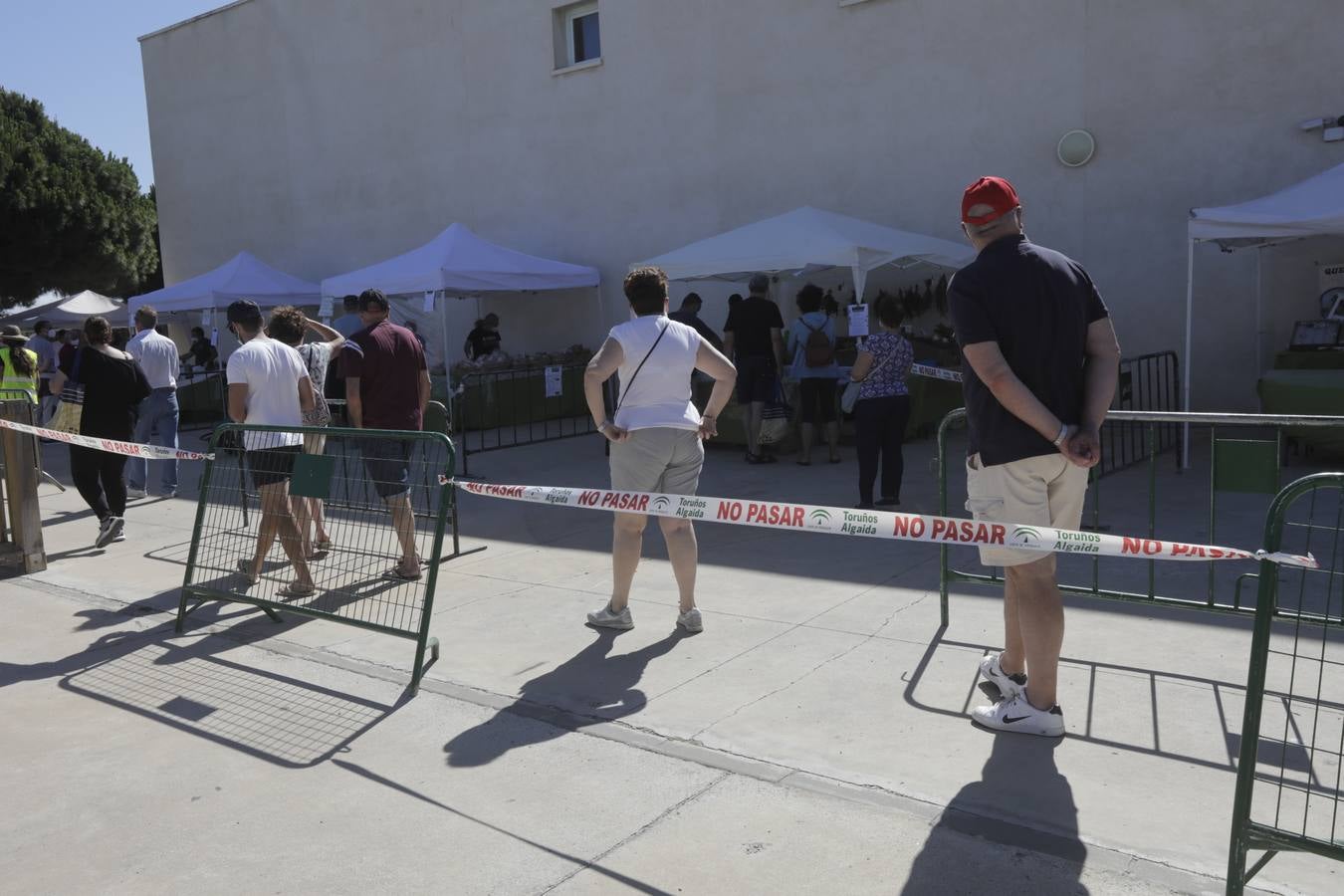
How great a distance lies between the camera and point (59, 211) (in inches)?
1048

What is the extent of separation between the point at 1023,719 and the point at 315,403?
477 cm

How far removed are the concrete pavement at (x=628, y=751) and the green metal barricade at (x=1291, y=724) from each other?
0.14 metres

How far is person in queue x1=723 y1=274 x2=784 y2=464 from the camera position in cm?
1029

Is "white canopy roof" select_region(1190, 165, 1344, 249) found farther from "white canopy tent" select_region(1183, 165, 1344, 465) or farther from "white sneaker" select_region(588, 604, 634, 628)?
"white sneaker" select_region(588, 604, 634, 628)

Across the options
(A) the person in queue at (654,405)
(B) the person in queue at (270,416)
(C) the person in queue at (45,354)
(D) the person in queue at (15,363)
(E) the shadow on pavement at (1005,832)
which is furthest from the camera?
(C) the person in queue at (45,354)

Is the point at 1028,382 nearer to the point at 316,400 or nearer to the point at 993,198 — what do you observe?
the point at 993,198

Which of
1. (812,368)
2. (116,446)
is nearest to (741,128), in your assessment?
(812,368)

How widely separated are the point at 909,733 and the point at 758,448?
22.3 ft

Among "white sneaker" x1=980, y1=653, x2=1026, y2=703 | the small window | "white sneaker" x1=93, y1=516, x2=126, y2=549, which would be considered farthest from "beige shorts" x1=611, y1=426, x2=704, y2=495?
the small window

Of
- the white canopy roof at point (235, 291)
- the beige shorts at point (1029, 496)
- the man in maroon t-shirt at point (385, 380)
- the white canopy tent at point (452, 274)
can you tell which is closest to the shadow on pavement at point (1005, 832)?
the beige shorts at point (1029, 496)

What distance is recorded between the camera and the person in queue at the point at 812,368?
1025cm

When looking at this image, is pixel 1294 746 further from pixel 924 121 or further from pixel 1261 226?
pixel 924 121

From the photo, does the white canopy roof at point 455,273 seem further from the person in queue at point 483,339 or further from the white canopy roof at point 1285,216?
the white canopy roof at point 1285,216

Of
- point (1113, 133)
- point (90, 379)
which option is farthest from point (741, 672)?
point (1113, 133)
